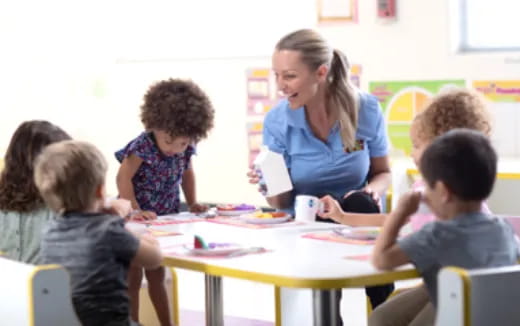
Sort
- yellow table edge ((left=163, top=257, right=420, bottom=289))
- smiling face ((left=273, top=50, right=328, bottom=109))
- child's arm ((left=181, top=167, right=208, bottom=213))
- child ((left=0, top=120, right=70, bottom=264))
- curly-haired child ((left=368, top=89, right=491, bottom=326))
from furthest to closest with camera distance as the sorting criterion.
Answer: child's arm ((left=181, top=167, right=208, bottom=213)) → smiling face ((left=273, top=50, right=328, bottom=109)) → child ((left=0, top=120, right=70, bottom=264)) → curly-haired child ((left=368, top=89, right=491, bottom=326)) → yellow table edge ((left=163, top=257, right=420, bottom=289))

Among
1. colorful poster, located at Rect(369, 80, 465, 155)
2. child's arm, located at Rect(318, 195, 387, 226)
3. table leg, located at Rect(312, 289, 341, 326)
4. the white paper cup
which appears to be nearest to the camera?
table leg, located at Rect(312, 289, 341, 326)

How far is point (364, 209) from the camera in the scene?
341 centimetres

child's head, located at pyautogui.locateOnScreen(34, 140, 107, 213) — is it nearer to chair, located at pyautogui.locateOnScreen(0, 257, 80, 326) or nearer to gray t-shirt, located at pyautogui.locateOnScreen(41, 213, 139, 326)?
gray t-shirt, located at pyautogui.locateOnScreen(41, 213, 139, 326)

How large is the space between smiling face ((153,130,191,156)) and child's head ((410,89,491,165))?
1006 mm

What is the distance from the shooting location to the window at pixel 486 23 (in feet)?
16.9

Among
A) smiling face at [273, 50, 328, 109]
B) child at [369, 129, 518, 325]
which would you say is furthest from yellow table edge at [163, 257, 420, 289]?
smiling face at [273, 50, 328, 109]

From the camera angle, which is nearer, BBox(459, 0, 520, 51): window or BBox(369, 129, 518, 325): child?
BBox(369, 129, 518, 325): child

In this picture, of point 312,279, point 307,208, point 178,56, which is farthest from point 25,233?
point 178,56

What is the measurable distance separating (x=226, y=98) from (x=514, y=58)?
185 cm

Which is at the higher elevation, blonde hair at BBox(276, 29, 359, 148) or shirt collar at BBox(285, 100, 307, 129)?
blonde hair at BBox(276, 29, 359, 148)

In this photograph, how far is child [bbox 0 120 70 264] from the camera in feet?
9.21

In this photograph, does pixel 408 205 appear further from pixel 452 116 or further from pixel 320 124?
pixel 320 124

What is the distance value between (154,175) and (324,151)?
2.00ft

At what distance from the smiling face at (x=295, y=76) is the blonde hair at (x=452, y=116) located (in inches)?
30.8
